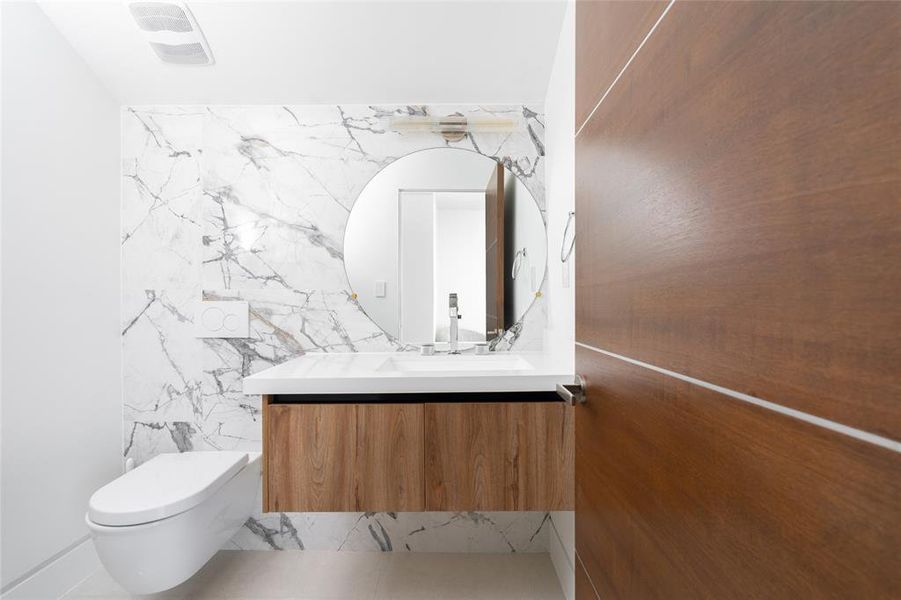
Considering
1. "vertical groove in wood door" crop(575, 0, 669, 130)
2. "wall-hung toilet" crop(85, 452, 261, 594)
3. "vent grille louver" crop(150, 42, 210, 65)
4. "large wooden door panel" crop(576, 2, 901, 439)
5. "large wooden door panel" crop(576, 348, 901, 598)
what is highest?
"vent grille louver" crop(150, 42, 210, 65)

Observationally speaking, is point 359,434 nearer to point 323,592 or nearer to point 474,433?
point 474,433

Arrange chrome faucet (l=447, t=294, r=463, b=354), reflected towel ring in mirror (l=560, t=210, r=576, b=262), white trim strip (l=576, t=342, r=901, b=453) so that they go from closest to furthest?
white trim strip (l=576, t=342, r=901, b=453) → reflected towel ring in mirror (l=560, t=210, r=576, b=262) → chrome faucet (l=447, t=294, r=463, b=354)

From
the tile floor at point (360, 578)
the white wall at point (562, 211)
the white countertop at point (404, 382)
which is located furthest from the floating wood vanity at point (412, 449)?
the tile floor at point (360, 578)

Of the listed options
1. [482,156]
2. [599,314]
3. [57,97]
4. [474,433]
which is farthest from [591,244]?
[57,97]

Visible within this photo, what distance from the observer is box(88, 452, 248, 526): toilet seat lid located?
1.38m

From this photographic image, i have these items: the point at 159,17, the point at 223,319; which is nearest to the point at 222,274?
the point at 223,319

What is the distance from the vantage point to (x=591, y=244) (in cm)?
74

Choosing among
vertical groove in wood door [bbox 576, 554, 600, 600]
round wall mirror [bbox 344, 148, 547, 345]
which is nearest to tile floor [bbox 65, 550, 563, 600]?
round wall mirror [bbox 344, 148, 547, 345]

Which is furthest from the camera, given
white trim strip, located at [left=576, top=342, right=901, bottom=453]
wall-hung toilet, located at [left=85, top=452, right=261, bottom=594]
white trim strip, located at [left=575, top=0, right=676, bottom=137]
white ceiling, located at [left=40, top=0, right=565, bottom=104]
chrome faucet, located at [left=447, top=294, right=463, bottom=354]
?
chrome faucet, located at [left=447, top=294, right=463, bottom=354]

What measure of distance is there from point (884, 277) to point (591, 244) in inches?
19.7

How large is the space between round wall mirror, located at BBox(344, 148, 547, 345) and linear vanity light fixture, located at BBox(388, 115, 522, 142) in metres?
0.08

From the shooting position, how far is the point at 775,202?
322 millimetres

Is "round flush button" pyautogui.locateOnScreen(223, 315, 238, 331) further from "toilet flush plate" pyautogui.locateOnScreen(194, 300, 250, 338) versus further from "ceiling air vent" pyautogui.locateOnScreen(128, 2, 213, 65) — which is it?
"ceiling air vent" pyautogui.locateOnScreen(128, 2, 213, 65)

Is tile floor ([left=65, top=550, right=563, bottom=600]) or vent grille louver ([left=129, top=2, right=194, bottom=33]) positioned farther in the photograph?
tile floor ([left=65, top=550, right=563, bottom=600])
